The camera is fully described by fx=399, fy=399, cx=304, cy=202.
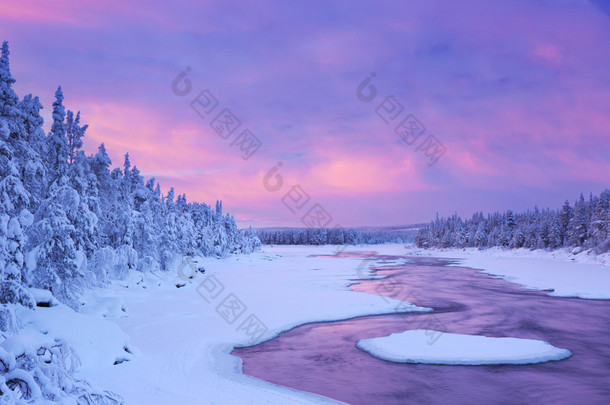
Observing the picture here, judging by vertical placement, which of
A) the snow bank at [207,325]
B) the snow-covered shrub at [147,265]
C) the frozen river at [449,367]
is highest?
the snow-covered shrub at [147,265]

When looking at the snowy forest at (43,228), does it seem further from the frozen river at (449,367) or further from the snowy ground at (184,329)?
the frozen river at (449,367)

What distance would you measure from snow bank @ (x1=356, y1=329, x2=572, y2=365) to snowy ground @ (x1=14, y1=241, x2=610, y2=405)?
6309mm

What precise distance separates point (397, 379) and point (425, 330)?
8.07 meters

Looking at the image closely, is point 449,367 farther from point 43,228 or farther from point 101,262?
point 101,262

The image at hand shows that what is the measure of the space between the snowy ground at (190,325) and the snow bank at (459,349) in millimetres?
6309

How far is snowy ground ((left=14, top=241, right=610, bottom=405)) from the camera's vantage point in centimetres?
1319

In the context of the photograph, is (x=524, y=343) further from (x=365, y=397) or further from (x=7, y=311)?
(x=7, y=311)

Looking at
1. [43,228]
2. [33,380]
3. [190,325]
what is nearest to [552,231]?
[190,325]

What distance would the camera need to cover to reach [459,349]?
19266 mm

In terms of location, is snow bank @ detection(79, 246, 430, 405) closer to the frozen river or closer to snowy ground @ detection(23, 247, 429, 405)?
snowy ground @ detection(23, 247, 429, 405)

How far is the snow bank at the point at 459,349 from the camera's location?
59.0 feet

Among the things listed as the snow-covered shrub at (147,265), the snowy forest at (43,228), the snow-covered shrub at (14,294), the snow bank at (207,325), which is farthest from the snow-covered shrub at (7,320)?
the snow-covered shrub at (147,265)

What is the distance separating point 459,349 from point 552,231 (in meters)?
92.5

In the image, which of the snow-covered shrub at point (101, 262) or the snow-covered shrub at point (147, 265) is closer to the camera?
the snow-covered shrub at point (101, 262)
